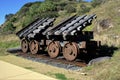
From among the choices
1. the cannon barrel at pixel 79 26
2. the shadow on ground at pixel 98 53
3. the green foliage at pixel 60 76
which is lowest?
the green foliage at pixel 60 76

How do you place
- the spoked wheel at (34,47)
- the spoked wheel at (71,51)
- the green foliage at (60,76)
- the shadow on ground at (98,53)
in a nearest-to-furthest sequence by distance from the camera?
1. the green foliage at (60,76)
2. the spoked wheel at (71,51)
3. the shadow on ground at (98,53)
4. the spoked wheel at (34,47)

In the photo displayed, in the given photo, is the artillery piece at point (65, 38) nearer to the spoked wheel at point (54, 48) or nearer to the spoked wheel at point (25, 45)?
the spoked wheel at point (54, 48)

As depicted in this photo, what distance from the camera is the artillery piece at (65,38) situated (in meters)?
13.9

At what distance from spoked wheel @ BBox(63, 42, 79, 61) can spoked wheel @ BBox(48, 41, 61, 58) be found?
0.71m

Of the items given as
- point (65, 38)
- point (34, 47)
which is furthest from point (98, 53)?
point (34, 47)

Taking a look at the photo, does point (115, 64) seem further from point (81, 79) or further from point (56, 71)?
point (56, 71)

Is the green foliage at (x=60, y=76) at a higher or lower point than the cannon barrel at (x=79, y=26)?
lower

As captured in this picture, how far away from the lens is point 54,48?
50.2 ft

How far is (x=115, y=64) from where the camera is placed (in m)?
11.2

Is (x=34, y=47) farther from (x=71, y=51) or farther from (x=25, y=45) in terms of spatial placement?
(x=71, y=51)

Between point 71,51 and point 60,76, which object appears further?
point 71,51

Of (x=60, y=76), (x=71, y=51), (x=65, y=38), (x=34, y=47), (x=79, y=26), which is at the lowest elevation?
(x=60, y=76)

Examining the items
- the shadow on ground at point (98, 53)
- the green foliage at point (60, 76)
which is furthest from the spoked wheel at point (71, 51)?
the green foliage at point (60, 76)

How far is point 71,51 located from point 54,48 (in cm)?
169
